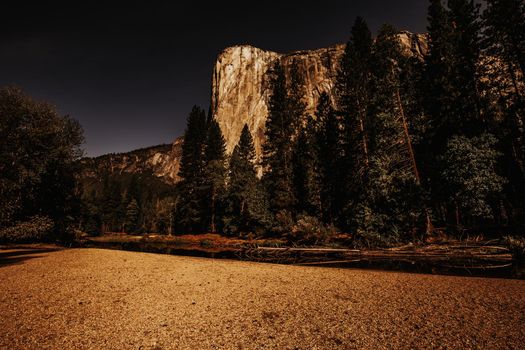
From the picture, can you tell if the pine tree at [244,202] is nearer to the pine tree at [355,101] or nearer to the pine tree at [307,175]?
the pine tree at [307,175]

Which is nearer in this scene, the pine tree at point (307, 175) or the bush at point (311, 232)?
the bush at point (311, 232)

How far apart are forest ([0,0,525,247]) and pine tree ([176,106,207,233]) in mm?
7596

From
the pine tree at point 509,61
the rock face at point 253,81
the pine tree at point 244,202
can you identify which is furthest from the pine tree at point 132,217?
the pine tree at point 509,61

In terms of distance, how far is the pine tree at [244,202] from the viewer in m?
32.6

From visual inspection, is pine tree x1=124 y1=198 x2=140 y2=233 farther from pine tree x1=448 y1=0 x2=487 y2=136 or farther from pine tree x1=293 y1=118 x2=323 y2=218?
pine tree x1=448 y1=0 x2=487 y2=136

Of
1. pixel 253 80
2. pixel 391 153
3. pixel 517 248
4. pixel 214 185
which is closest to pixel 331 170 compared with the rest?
pixel 391 153

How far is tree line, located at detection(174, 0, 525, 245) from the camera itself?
60.1 ft

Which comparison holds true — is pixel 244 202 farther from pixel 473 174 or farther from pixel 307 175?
pixel 473 174

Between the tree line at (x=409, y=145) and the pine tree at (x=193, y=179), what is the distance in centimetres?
823

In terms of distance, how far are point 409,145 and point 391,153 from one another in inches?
56.9

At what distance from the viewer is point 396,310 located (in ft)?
21.0

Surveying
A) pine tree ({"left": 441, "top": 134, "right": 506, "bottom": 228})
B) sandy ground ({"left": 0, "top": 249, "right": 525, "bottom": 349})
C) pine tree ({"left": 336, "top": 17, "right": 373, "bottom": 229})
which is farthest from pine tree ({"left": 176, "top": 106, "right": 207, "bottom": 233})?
pine tree ({"left": 441, "top": 134, "right": 506, "bottom": 228})

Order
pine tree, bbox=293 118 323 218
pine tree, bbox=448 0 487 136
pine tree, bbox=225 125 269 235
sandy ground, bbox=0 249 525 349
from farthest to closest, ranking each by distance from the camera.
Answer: pine tree, bbox=225 125 269 235 → pine tree, bbox=293 118 323 218 → pine tree, bbox=448 0 487 136 → sandy ground, bbox=0 249 525 349

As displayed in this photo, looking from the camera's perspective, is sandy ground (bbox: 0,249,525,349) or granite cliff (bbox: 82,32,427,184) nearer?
sandy ground (bbox: 0,249,525,349)
